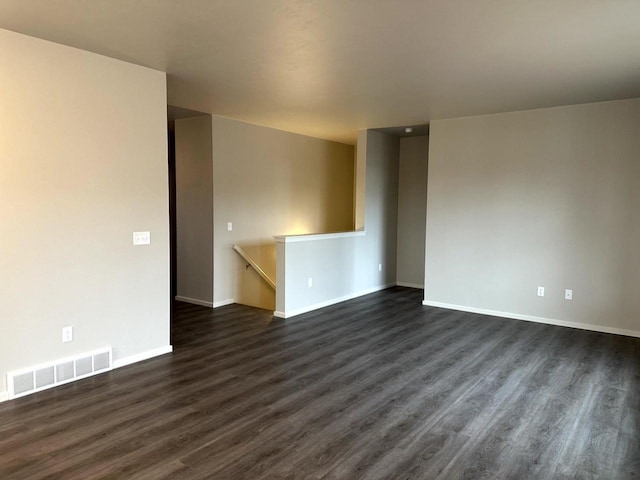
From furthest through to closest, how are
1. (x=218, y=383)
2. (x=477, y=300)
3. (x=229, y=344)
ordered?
(x=477, y=300) < (x=229, y=344) < (x=218, y=383)

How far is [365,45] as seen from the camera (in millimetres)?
3180

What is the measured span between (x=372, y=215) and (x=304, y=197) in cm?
126

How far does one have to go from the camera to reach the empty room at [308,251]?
2631mm

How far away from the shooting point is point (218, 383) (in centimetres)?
350

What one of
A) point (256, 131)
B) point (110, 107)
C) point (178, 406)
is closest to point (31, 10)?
point (110, 107)

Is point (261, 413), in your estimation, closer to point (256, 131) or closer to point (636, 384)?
point (636, 384)

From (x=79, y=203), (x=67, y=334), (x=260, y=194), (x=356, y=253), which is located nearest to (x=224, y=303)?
(x=260, y=194)

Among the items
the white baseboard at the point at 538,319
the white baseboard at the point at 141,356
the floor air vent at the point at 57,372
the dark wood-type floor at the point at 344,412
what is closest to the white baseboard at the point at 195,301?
the dark wood-type floor at the point at 344,412

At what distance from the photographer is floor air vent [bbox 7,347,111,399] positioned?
3.17 meters

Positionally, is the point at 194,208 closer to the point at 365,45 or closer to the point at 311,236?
the point at 311,236

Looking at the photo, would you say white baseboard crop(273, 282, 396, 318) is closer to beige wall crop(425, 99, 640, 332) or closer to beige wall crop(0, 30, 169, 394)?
beige wall crop(425, 99, 640, 332)

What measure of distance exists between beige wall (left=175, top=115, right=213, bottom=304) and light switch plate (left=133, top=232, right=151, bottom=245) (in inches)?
81.1

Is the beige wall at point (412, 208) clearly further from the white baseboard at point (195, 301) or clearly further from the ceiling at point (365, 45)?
the white baseboard at point (195, 301)

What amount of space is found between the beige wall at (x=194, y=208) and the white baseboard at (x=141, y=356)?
1950mm
